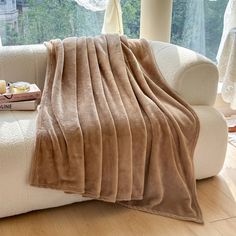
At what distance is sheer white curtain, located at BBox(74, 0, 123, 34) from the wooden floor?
1.34 m

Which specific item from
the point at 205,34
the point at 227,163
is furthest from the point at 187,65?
the point at 205,34

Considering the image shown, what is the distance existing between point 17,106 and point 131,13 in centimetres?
137

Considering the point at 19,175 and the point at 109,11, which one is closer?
the point at 19,175

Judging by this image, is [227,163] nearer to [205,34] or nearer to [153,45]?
[153,45]

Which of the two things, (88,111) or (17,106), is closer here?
(88,111)

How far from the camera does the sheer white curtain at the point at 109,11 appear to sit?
2.67 m

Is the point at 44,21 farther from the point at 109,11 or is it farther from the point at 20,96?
the point at 20,96

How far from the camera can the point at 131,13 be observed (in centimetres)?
290

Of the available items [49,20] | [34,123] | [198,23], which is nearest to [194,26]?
[198,23]

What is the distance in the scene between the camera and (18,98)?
6.36 ft

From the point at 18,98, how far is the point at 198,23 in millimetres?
1787

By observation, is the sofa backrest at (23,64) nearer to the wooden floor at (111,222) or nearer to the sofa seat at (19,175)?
the sofa seat at (19,175)

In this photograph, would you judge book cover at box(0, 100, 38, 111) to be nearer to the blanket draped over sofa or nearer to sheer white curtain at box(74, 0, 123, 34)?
the blanket draped over sofa

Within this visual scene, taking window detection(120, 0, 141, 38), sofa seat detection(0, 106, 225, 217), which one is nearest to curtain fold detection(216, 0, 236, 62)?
window detection(120, 0, 141, 38)
